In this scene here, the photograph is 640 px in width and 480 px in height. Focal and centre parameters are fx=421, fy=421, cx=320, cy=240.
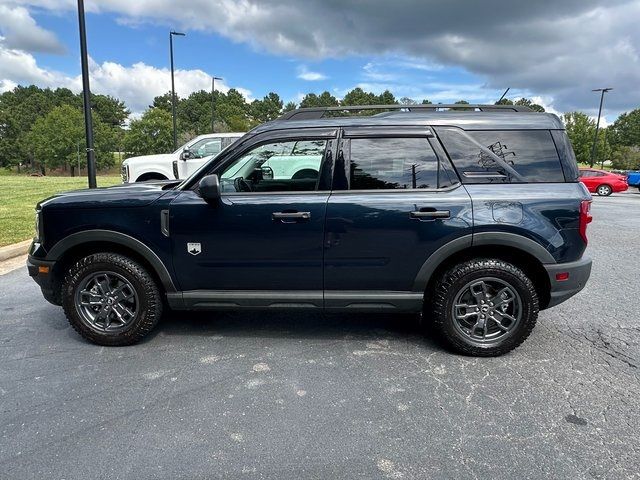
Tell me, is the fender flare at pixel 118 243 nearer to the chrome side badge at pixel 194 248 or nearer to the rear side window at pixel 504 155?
the chrome side badge at pixel 194 248

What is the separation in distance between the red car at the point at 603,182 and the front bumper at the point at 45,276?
2539 cm

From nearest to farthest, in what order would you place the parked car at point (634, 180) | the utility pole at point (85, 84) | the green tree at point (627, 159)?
the utility pole at point (85, 84)
the parked car at point (634, 180)
the green tree at point (627, 159)

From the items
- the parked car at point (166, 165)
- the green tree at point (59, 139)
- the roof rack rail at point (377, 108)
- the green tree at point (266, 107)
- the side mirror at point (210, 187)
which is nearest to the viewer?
the side mirror at point (210, 187)

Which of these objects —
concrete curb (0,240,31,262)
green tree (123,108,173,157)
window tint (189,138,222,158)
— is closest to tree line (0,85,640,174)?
green tree (123,108,173,157)

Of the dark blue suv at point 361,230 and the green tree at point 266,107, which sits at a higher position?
the green tree at point 266,107

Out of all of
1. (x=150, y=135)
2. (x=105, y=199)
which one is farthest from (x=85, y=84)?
(x=150, y=135)

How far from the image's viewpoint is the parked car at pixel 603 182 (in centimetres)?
2267

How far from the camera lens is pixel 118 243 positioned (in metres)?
3.39

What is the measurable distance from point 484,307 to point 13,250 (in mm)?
6772

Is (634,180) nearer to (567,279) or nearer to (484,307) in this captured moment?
(567,279)

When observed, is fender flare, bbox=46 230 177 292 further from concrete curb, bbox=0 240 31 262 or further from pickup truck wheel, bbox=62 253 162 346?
concrete curb, bbox=0 240 31 262

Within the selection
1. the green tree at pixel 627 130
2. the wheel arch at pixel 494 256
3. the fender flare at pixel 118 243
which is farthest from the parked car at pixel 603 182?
the green tree at pixel 627 130

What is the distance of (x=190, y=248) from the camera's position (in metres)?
3.36

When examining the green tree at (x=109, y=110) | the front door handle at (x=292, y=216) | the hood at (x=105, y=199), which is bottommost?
the front door handle at (x=292, y=216)
